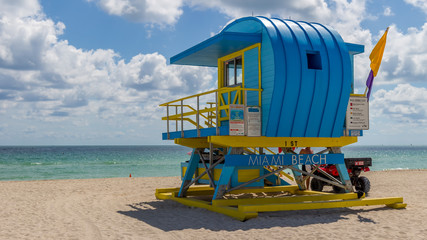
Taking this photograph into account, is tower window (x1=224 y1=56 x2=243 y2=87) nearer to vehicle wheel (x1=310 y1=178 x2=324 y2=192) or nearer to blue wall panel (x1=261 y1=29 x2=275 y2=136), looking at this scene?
blue wall panel (x1=261 y1=29 x2=275 y2=136)

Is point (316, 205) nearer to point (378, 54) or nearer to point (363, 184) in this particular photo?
point (378, 54)

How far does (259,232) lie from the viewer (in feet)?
34.5

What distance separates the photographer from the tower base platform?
1208 centimetres

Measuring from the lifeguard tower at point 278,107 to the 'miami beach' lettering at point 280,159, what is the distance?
0.08 ft

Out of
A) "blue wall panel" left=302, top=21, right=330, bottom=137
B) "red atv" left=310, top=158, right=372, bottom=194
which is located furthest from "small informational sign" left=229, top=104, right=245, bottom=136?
"red atv" left=310, top=158, right=372, bottom=194

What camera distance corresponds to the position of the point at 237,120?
12.3 metres

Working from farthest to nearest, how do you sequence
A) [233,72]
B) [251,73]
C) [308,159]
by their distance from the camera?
[233,72] → [308,159] → [251,73]

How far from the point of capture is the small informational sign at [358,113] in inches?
553

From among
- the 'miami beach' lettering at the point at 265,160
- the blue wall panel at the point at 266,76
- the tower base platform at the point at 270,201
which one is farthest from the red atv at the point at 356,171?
the blue wall panel at the point at 266,76

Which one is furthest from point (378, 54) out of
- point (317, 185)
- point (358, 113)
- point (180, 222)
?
point (180, 222)

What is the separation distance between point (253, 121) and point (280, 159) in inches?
55.4

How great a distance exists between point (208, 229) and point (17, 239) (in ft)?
13.3

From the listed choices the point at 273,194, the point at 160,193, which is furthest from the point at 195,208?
the point at 273,194

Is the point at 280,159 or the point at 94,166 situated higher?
the point at 280,159
